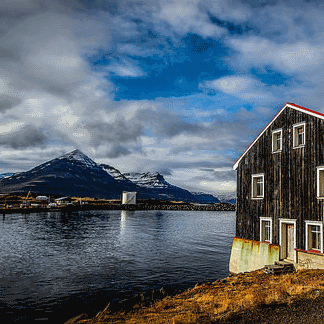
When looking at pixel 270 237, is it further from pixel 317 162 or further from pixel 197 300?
pixel 197 300

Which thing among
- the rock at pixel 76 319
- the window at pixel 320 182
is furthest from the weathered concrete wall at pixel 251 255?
the rock at pixel 76 319

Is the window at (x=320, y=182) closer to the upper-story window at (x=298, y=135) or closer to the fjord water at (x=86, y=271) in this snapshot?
the upper-story window at (x=298, y=135)

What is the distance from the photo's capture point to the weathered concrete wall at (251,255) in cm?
2404

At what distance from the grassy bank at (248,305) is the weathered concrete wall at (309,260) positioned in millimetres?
771

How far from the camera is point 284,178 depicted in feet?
78.1

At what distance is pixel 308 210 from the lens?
21.6m

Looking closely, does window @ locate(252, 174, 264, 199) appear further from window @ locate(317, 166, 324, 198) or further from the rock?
the rock

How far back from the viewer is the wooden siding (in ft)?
70.6

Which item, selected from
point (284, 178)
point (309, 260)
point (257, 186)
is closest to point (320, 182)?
point (284, 178)

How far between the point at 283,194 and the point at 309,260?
16.8 feet

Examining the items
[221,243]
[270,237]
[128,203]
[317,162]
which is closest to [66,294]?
[270,237]

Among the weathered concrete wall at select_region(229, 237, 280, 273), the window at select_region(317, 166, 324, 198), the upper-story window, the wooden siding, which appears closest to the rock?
the weathered concrete wall at select_region(229, 237, 280, 273)

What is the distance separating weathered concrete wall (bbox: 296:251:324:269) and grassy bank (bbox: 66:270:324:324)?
77 cm

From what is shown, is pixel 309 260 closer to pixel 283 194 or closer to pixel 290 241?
pixel 290 241
